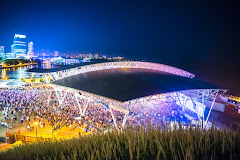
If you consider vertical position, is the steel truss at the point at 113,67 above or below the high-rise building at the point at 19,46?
below

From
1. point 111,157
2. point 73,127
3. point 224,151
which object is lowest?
point 73,127

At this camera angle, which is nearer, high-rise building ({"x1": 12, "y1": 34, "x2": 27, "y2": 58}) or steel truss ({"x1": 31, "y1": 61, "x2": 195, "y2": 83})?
steel truss ({"x1": 31, "y1": 61, "x2": 195, "y2": 83})

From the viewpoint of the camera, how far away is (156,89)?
42.2ft

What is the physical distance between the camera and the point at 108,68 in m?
25.1

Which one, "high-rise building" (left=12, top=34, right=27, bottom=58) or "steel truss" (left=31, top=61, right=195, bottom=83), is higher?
"high-rise building" (left=12, top=34, right=27, bottom=58)

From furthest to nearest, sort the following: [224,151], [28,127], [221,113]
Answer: [221,113]
[28,127]
[224,151]

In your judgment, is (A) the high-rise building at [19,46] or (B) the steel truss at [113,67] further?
(A) the high-rise building at [19,46]

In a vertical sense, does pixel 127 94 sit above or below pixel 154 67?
below

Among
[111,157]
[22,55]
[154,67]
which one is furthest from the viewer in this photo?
[22,55]

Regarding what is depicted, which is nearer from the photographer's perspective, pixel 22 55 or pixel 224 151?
pixel 224 151

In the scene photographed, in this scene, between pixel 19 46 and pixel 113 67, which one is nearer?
pixel 113 67

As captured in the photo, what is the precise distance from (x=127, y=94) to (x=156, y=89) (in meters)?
2.64

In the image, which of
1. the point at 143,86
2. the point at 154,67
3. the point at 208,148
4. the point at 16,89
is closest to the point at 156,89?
the point at 143,86

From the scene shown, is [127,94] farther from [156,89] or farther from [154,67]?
[154,67]
